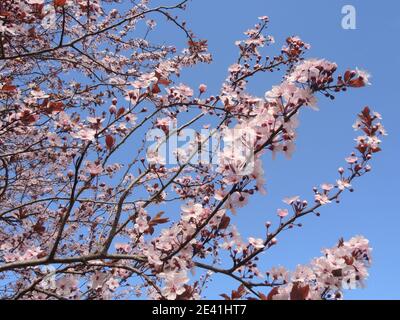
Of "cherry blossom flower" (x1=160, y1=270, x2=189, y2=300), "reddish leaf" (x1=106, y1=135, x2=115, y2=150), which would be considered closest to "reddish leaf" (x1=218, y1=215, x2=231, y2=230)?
"cherry blossom flower" (x1=160, y1=270, x2=189, y2=300)

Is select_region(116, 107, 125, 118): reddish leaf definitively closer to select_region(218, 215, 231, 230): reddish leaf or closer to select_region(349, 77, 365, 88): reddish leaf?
select_region(218, 215, 231, 230): reddish leaf

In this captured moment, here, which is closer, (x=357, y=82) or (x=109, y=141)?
(x=357, y=82)

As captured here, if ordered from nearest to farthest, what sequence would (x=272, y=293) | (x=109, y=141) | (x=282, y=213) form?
(x=272, y=293) < (x=282, y=213) < (x=109, y=141)

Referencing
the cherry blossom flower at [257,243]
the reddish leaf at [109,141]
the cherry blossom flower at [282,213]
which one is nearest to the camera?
the cherry blossom flower at [257,243]

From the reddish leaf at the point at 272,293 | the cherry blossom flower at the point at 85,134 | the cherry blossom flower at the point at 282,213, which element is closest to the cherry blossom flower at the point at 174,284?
the reddish leaf at the point at 272,293

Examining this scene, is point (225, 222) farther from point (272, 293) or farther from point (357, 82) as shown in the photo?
point (357, 82)

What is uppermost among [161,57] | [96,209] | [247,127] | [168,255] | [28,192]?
[161,57]

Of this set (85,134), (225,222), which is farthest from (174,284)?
(85,134)

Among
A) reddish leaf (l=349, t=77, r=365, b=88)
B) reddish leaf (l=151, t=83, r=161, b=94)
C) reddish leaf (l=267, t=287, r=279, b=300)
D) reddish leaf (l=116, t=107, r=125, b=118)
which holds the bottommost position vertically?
reddish leaf (l=267, t=287, r=279, b=300)

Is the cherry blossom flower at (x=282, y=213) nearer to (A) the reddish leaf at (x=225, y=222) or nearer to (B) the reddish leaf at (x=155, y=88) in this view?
(A) the reddish leaf at (x=225, y=222)

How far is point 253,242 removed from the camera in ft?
8.68

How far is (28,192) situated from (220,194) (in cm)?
525
